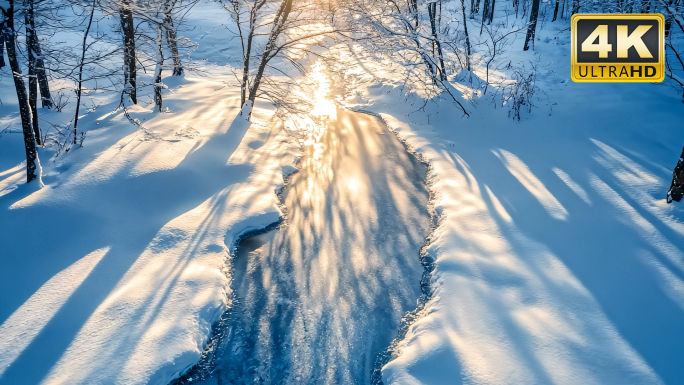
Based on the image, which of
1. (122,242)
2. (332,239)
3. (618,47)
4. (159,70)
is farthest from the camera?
(159,70)

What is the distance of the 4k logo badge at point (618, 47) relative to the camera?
9.78m

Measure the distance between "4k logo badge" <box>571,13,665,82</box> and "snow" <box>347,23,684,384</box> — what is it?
74 cm

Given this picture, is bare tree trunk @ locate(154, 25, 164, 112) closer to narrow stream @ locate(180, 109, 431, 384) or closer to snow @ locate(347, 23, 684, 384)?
narrow stream @ locate(180, 109, 431, 384)

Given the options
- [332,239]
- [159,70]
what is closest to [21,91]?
[159,70]

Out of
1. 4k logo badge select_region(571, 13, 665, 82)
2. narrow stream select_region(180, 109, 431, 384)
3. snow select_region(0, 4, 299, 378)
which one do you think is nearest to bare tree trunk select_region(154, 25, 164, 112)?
snow select_region(0, 4, 299, 378)

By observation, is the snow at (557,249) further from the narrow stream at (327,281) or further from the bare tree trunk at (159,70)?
the bare tree trunk at (159,70)

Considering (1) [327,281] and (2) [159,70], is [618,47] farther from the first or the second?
(2) [159,70]

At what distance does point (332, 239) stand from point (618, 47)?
932 cm

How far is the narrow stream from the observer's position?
209 inches

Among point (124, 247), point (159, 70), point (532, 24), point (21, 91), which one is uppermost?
point (532, 24)

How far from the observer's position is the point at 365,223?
8328 mm

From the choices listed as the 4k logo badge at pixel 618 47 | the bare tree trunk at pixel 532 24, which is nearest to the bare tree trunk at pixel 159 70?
the 4k logo badge at pixel 618 47

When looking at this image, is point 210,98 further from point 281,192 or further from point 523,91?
point 523,91

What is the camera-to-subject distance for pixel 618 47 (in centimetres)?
1027
